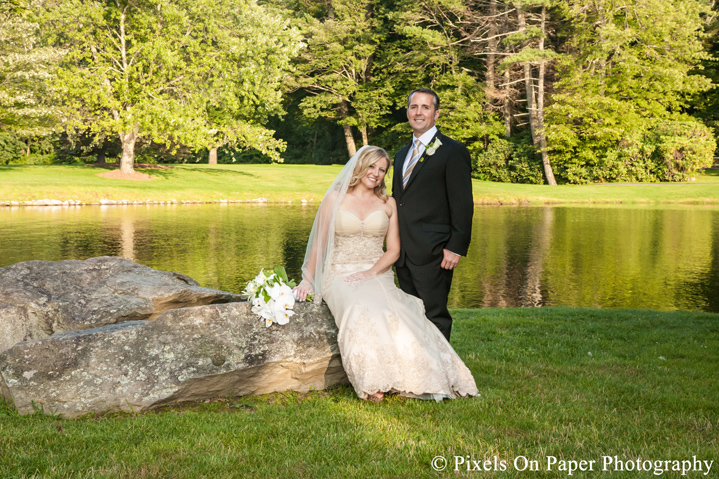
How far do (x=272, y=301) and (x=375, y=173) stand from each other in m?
1.60

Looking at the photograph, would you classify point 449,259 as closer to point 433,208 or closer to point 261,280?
point 433,208

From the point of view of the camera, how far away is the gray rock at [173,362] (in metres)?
4.55

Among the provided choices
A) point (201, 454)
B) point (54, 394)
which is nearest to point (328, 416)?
point (201, 454)

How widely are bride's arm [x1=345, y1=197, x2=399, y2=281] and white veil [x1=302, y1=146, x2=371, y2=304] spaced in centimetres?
33

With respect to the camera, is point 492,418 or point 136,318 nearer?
point 492,418

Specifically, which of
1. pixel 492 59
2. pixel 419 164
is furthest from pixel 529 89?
pixel 419 164

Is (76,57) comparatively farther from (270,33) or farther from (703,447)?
(703,447)

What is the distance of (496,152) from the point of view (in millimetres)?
44656

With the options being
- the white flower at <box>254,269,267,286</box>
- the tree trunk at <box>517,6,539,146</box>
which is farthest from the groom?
the tree trunk at <box>517,6,539,146</box>

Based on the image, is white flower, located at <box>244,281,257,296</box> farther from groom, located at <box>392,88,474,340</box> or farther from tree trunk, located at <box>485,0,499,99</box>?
tree trunk, located at <box>485,0,499,99</box>

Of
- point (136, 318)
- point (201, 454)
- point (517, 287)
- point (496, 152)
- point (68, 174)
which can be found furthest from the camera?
point (496, 152)

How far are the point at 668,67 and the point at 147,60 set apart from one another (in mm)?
33307

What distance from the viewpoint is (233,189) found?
34844 millimetres

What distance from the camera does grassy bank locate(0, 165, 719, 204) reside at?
2956 cm
